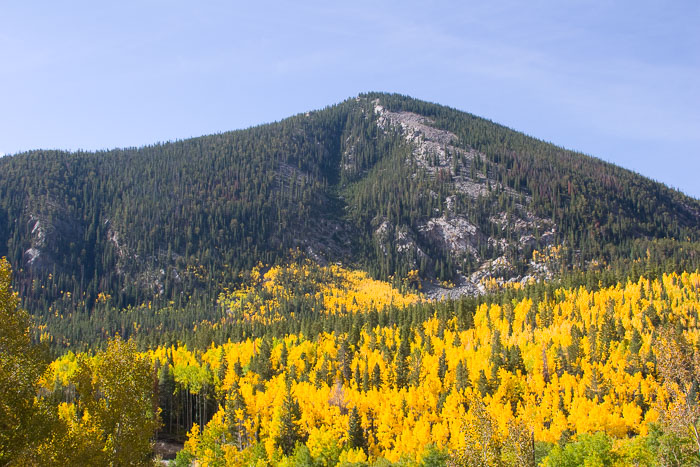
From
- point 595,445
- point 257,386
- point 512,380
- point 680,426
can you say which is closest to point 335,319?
point 257,386

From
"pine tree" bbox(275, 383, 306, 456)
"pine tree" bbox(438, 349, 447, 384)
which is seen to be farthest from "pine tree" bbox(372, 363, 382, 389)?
"pine tree" bbox(275, 383, 306, 456)

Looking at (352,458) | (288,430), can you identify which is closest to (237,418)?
(288,430)

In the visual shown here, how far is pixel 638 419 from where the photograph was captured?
85.2 meters

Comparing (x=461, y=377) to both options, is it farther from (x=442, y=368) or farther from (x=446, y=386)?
(x=442, y=368)

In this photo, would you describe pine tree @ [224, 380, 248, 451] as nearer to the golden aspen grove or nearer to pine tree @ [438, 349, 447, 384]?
the golden aspen grove

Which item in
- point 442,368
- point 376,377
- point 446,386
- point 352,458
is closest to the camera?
point 352,458

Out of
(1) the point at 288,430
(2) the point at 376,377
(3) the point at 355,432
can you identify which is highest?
(2) the point at 376,377

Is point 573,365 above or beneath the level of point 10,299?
beneath

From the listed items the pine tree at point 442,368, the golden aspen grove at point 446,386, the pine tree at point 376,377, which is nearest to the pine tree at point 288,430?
the golden aspen grove at point 446,386

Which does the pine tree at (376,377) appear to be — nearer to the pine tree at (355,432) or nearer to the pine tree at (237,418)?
the pine tree at (355,432)

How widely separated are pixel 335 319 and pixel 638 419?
92420 millimetres

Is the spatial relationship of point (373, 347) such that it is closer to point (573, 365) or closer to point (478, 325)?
point (478, 325)

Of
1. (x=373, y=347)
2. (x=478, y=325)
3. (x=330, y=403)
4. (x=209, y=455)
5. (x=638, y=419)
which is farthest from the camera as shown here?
(x=478, y=325)

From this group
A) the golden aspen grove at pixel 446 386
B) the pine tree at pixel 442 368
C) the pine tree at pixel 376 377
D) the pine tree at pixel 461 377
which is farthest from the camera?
the pine tree at pixel 442 368
